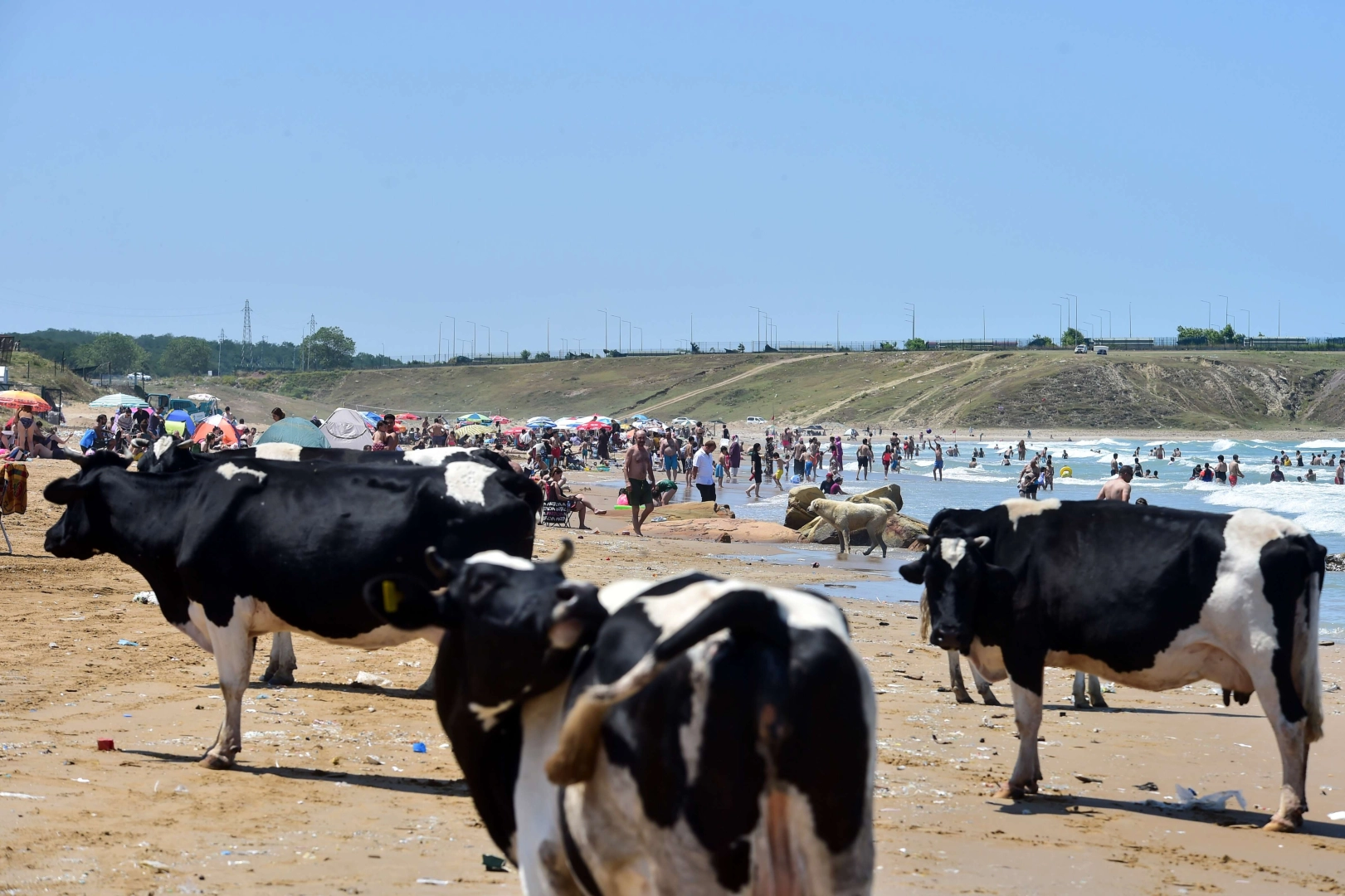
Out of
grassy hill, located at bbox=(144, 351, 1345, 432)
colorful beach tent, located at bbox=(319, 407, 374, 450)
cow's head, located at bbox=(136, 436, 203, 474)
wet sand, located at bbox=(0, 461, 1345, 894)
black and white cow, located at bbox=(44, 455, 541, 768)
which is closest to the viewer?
wet sand, located at bbox=(0, 461, 1345, 894)

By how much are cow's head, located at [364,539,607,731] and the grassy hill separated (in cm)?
11068

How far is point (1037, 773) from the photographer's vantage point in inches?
322

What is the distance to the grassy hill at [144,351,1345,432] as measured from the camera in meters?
116

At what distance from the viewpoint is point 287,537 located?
27.5ft

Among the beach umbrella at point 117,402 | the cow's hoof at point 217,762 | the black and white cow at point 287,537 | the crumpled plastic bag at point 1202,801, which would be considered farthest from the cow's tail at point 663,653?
the beach umbrella at point 117,402

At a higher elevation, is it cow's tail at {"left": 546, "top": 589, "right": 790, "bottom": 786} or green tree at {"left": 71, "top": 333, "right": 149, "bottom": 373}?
green tree at {"left": 71, "top": 333, "right": 149, "bottom": 373}

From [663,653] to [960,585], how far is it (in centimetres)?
549

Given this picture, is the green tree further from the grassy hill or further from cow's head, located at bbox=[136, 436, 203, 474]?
cow's head, located at bbox=[136, 436, 203, 474]

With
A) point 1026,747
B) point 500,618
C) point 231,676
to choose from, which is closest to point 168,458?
point 231,676

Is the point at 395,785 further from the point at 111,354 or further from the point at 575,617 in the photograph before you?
the point at 111,354

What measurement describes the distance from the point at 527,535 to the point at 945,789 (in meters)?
3.03

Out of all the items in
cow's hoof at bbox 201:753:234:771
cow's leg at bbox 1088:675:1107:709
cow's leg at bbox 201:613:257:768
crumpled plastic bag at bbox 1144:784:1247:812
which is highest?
cow's leg at bbox 201:613:257:768

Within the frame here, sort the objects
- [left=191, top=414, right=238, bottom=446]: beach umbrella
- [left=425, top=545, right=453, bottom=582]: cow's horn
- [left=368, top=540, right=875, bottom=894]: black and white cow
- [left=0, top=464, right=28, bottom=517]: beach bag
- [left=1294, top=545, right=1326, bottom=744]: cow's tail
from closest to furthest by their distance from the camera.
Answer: [left=368, top=540, right=875, bottom=894]: black and white cow → [left=425, top=545, right=453, bottom=582]: cow's horn → [left=1294, top=545, right=1326, bottom=744]: cow's tail → [left=0, top=464, right=28, bottom=517]: beach bag → [left=191, top=414, right=238, bottom=446]: beach umbrella

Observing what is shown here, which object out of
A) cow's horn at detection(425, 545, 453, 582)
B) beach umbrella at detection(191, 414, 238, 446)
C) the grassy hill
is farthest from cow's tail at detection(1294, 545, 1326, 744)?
the grassy hill
